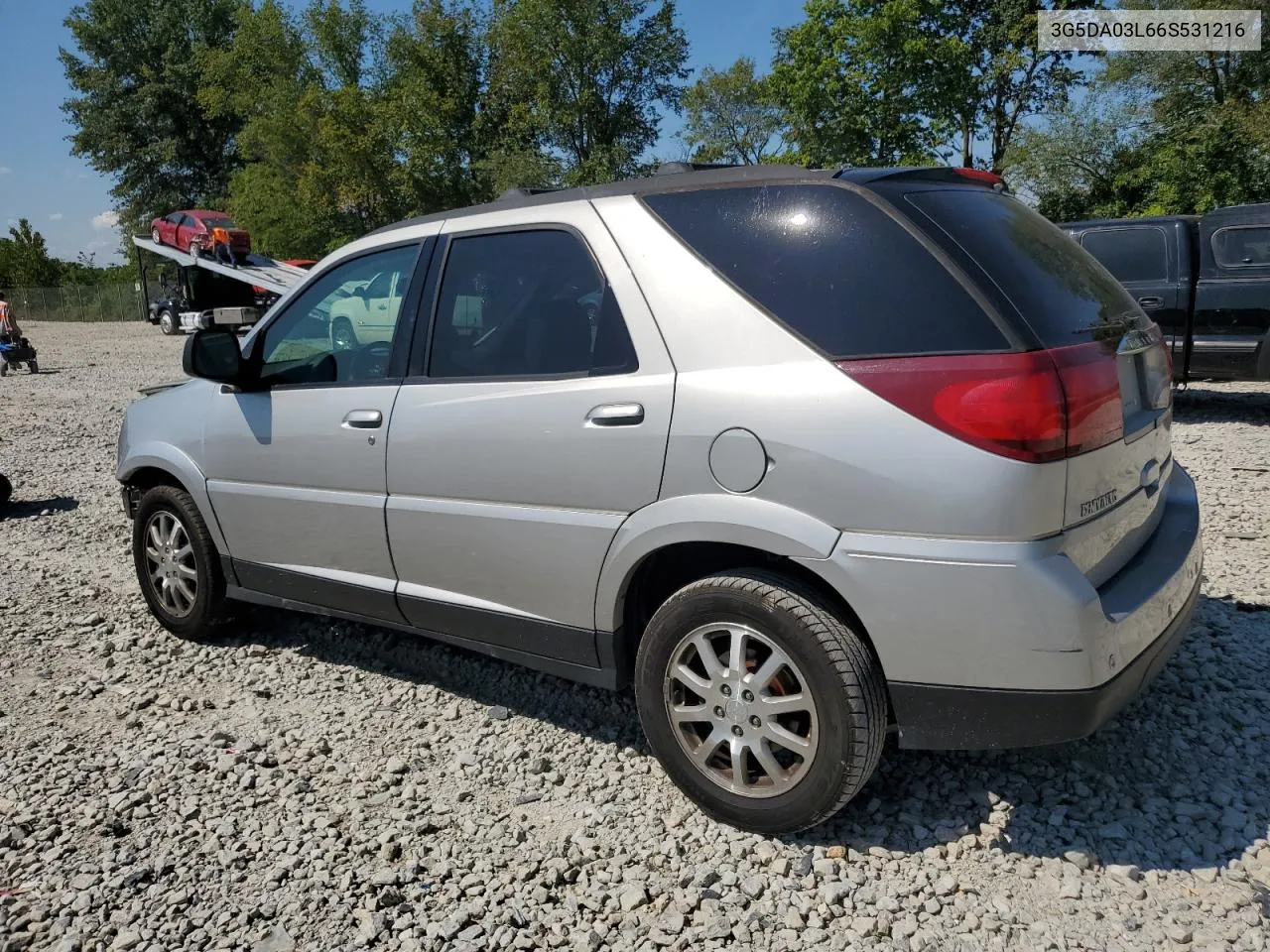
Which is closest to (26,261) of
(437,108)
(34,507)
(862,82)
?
(437,108)

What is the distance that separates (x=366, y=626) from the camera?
479cm

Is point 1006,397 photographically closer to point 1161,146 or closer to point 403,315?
point 403,315

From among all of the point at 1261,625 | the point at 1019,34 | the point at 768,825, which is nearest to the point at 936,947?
the point at 768,825

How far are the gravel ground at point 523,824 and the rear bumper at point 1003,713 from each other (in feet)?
1.47

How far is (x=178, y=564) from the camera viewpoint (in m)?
4.53

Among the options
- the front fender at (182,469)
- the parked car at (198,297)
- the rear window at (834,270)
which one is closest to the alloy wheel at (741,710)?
the rear window at (834,270)

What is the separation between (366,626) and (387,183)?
4423 cm

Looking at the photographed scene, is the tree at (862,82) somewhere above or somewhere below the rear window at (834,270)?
above

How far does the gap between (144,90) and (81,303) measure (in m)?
14.0

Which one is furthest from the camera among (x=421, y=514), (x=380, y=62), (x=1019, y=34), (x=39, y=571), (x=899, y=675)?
(x=380, y=62)

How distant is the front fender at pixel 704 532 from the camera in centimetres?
254

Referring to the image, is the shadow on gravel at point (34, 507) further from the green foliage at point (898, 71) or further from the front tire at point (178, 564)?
the green foliage at point (898, 71)

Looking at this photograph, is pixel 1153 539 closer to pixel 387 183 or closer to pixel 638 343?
pixel 638 343

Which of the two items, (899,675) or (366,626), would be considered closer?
(899,675)
